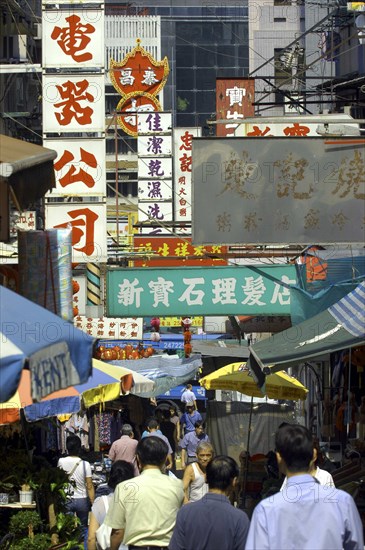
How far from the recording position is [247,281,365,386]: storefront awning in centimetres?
1059

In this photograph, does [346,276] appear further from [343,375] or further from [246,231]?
[246,231]

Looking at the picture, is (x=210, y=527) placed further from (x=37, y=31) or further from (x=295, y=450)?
(x=37, y=31)

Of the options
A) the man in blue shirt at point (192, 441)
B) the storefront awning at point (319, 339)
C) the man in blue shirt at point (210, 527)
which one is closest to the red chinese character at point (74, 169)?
the man in blue shirt at point (192, 441)

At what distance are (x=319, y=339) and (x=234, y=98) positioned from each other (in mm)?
17212

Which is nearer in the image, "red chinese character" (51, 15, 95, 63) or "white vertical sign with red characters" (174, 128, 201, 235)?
"red chinese character" (51, 15, 95, 63)

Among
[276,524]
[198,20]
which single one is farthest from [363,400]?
[198,20]

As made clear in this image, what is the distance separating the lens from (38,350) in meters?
5.79

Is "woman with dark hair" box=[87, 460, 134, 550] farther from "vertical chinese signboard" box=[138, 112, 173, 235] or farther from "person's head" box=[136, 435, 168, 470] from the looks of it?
"vertical chinese signboard" box=[138, 112, 173, 235]

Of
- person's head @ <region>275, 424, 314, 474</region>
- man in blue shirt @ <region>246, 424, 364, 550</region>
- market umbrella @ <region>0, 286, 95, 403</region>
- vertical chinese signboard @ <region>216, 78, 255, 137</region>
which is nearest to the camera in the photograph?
man in blue shirt @ <region>246, 424, 364, 550</region>

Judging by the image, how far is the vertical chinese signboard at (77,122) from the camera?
58.1 feet

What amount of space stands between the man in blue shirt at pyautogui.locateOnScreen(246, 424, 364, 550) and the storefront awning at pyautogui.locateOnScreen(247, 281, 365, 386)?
4923 millimetres

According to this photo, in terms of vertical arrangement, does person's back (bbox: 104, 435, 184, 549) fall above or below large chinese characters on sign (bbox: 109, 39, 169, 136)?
below

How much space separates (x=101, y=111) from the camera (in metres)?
17.8

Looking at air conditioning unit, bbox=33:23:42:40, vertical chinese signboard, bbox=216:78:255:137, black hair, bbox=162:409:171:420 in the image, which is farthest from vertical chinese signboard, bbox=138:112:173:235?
black hair, bbox=162:409:171:420
